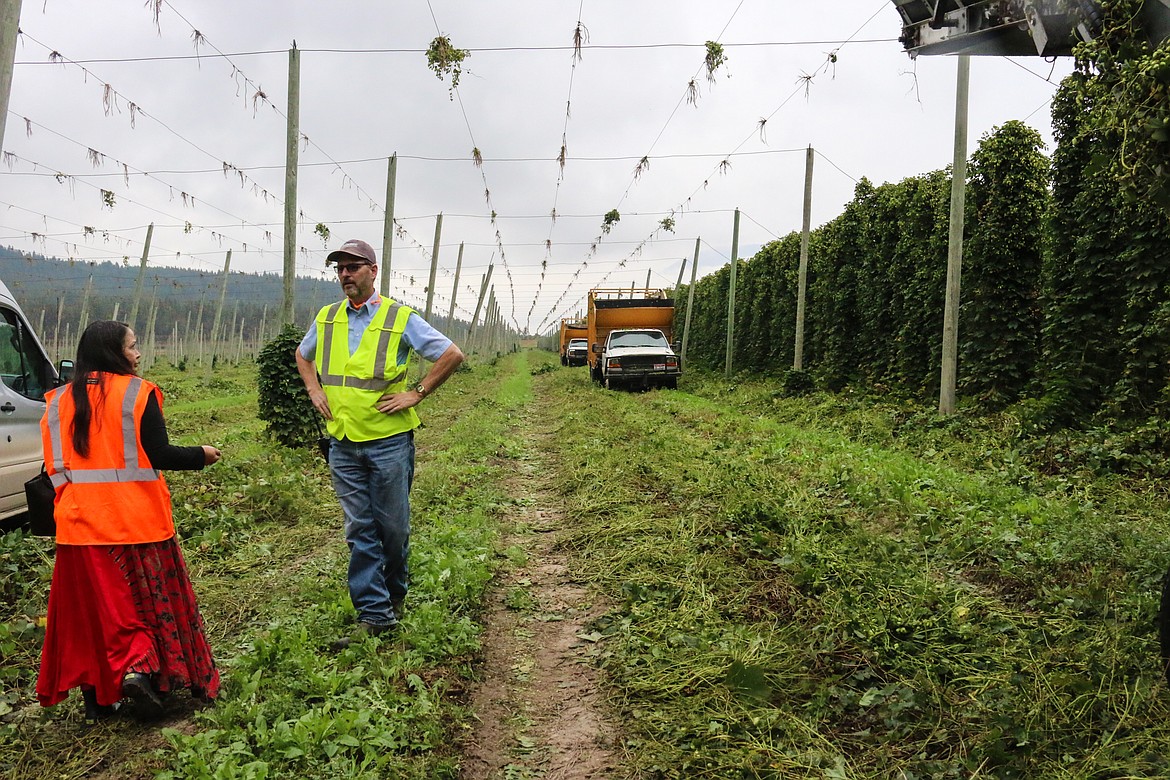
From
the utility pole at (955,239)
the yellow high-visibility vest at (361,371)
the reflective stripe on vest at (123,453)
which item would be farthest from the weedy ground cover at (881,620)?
the utility pole at (955,239)

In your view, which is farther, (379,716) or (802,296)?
(802,296)

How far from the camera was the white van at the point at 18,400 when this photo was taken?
19.5ft

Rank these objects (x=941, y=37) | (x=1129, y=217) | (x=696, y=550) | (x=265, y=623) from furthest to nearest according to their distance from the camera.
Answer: (x=1129, y=217), (x=696, y=550), (x=941, y=37), (x=265, y=623)

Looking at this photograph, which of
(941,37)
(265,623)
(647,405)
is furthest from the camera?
(647,405)

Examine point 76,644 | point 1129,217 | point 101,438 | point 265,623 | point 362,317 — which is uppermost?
point 1129,217

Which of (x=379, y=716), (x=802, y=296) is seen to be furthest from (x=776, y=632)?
(x=802, y=296)

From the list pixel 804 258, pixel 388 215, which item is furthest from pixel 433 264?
pixel 804 258

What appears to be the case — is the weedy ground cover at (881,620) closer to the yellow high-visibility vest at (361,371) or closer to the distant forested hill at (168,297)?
the yellow high-visibility vest at (361,371)

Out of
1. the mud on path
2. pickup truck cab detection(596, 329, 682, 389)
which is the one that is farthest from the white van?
pickup truck cab detection(596, 329, 682, 389)

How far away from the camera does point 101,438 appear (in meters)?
3.41

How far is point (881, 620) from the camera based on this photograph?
4180 millimetres

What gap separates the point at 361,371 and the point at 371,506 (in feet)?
2.57

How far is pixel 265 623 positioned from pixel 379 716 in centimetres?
172

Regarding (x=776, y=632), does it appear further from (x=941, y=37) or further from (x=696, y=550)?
(x=941, y=37)
